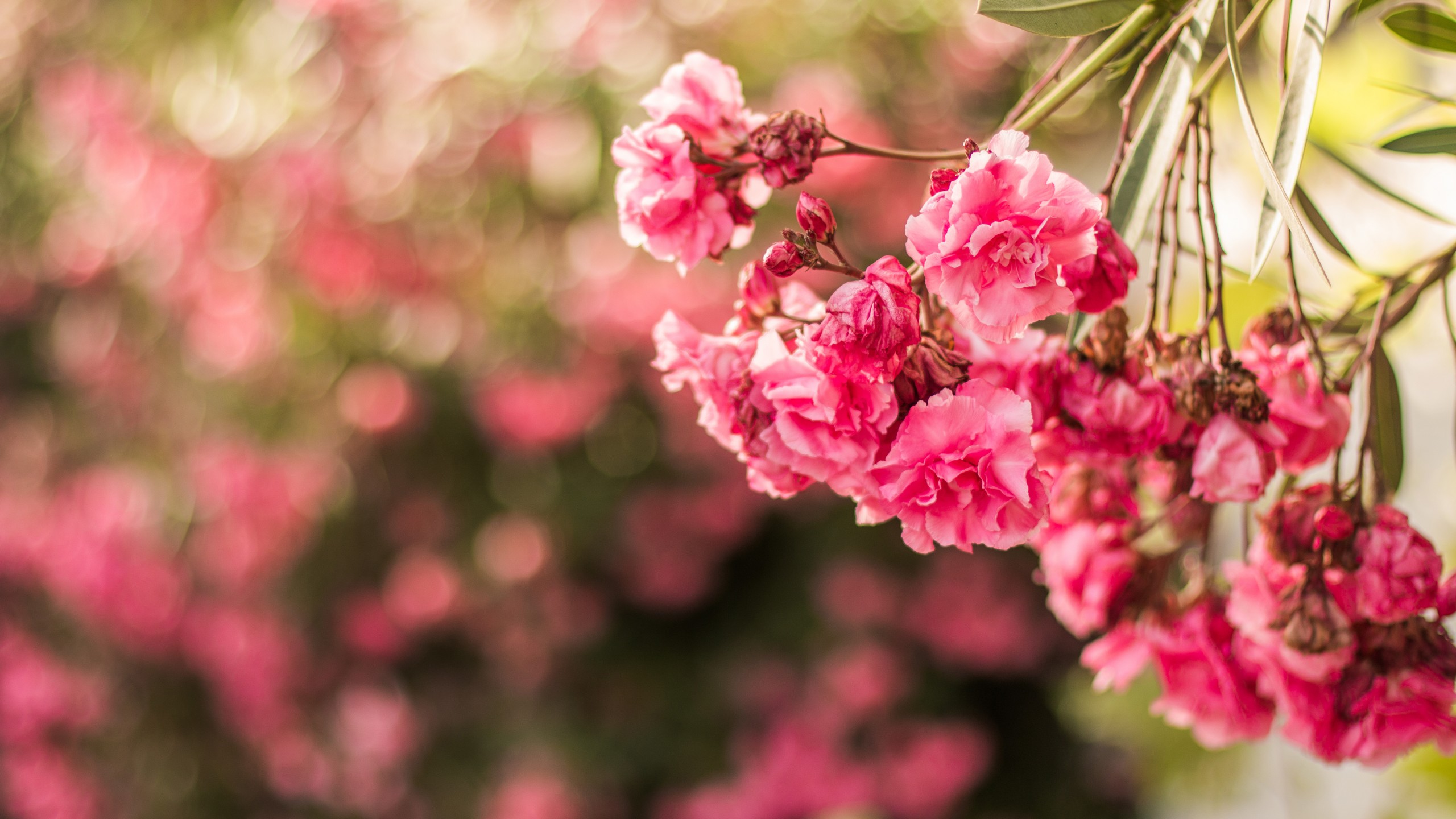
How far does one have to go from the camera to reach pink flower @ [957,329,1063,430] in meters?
0.47

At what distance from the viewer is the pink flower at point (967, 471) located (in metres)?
0.40

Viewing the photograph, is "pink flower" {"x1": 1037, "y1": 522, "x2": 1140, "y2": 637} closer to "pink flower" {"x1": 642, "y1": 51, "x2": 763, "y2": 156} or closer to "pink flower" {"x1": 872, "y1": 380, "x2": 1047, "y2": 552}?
"pink flower" {"x1": 872, "y1": 380, "x2": 1047, "y2": 552}

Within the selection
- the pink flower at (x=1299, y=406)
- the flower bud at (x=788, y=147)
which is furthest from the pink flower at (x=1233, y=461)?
the flower bud at (x=788, y=147)

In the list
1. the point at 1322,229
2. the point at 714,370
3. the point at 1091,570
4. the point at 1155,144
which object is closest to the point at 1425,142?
the point at 1322,229

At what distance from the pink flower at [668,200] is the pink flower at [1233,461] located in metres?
0.25

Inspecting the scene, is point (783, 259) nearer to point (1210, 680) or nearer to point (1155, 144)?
point (1155, 144)

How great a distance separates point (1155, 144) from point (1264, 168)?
94mm

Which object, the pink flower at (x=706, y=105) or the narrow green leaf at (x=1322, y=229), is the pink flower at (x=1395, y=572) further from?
the pink flower at (x=706, y=105)

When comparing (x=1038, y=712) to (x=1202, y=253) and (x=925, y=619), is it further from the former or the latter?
(x=1202, y=253)

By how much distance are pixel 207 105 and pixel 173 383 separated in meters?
0.63

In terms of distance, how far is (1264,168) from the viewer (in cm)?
39

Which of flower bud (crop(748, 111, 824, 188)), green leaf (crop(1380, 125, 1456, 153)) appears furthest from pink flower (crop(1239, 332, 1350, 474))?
flower bud (crop(748, 111, 824, 188))

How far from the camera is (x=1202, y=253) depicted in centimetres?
45

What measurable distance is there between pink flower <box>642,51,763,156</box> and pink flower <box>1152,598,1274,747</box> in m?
0.37
